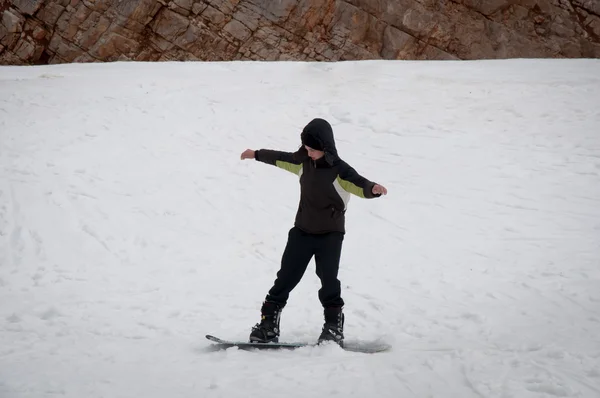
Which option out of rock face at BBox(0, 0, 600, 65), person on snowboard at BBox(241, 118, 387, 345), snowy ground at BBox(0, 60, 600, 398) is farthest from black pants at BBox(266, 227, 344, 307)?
rock face at BBox(0, 0, 600, 65)

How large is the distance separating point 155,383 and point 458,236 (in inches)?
191

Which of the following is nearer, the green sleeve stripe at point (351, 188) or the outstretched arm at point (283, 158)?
the green sleeve stripe at point (351, 188)

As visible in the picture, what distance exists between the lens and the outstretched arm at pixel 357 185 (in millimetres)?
3742

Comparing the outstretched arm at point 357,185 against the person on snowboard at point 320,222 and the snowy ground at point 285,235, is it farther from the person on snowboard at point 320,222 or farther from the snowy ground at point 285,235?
the snowy ground at point 285,235

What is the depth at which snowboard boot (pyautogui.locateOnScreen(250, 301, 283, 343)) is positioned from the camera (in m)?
4.10

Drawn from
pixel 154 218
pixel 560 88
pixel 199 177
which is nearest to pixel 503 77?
pixel 560 88

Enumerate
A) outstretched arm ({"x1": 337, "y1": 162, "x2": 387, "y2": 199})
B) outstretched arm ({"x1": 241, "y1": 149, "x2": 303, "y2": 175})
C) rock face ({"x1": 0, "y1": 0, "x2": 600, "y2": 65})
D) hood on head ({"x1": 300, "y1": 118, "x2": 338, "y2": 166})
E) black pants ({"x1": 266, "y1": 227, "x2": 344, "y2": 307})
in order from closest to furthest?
outstretched arm ({"x1": 337, "y1": 162, "x2": 387, "y2": 199}) → hood on head ({"x1": 300, "y1": 118, "x2": 338, "y2": 166}) → black pants ({"x1": 266, "y1": 227, "x2": 344, "y2": 307}) → outstretched arm ({"x1": 241, "y1": 149, "x2": 303, "y2": 175}) → rock face ({"x1": 0, "y1": 0, "x2": 600, "y2": 65})

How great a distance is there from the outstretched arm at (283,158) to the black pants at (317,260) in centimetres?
52

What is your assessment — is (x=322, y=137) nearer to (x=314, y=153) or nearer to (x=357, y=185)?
(x=314, y=153)

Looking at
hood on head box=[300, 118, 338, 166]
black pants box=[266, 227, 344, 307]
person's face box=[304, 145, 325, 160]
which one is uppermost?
hood on head box=[300, 118, 338, 166]

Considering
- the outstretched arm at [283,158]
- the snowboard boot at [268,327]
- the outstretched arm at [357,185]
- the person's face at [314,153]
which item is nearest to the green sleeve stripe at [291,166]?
the outstretched arm at [283,158]

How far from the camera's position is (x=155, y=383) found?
336cm

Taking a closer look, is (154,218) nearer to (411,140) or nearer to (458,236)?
(458,236)

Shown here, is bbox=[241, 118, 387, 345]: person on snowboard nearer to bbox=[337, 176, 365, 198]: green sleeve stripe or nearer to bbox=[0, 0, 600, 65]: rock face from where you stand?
bbox=[337, 176, 365, 198]: green sleeve stripe
